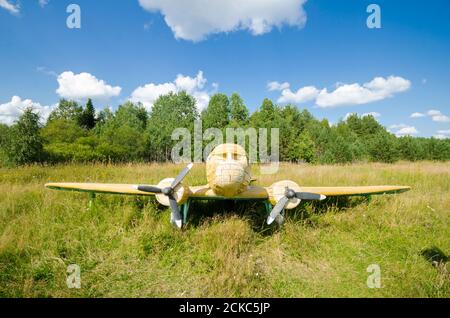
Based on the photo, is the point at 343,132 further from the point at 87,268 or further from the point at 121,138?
the point at 87,268

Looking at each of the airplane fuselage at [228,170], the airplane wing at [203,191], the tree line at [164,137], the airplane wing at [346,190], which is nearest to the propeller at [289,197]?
the airplane wing at [203,191]

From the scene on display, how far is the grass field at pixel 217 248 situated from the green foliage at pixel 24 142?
19.9 metres

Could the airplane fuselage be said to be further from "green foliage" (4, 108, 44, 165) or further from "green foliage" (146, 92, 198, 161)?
"green foliage" (146, 92, 198, 161)

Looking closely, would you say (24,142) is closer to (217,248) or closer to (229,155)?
(229,155)

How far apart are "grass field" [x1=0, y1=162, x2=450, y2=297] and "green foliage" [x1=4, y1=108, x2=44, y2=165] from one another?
19937 millimetres

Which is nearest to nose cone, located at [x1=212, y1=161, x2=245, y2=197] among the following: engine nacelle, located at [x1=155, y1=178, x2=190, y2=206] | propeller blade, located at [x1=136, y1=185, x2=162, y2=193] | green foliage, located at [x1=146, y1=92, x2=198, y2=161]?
engine nacelle, located at [x1=155, y1=178, x2=190, y2=206]

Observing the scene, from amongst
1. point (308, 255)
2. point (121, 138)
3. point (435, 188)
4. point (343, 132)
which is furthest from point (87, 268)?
point (343, 132)

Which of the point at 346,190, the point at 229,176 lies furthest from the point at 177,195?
the point at 346,190

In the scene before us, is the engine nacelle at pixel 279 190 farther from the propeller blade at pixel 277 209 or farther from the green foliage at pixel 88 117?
the green foliage at pixel 88 117

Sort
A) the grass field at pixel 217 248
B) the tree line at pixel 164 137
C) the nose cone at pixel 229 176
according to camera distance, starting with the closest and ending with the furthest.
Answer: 1. the grass field at pixel 217 248
2. the nose cone at pixel 229 176
3. the tree line at pixel 164 137

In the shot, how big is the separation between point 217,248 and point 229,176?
5.05ft

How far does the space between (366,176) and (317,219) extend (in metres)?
6.88

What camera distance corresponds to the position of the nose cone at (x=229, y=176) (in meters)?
4.62

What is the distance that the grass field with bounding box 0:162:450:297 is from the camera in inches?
147
